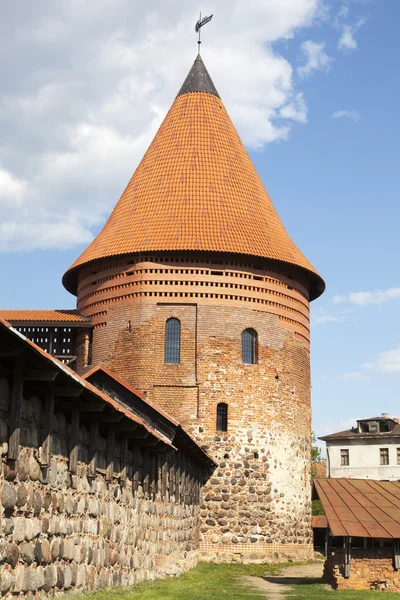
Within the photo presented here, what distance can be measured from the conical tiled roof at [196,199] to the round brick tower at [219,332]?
52 millimetres

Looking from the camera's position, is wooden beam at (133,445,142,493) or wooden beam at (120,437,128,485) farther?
wooden beam at (133,445,142,493)

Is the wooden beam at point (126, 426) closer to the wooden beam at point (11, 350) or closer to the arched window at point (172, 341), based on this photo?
the wooden beam at point (11, 350)

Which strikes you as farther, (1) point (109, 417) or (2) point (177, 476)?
(2) point (177, 476)

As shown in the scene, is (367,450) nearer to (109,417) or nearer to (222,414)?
(222,414)

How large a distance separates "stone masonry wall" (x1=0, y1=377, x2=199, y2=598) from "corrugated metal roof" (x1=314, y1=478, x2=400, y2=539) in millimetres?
3876

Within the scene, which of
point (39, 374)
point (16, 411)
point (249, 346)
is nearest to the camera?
point (16, 411)

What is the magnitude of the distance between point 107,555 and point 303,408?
577 inches

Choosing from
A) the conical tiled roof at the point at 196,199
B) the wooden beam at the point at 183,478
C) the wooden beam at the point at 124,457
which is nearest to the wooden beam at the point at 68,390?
the wooden beam at the point at 124,457

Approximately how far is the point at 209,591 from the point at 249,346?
10.4 meters

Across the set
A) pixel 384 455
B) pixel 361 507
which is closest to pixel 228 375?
pixel 361 507

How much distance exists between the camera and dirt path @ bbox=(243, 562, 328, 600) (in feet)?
53.6

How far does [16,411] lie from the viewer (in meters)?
7.82

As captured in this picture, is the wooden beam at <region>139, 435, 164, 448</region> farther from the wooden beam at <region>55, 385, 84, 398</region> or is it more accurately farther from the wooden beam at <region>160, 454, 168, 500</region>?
the wooden beam at <region>55, 385, 84, 398</region>

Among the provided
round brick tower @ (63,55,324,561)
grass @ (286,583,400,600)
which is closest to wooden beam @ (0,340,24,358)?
grass @ (286,583,400,600)
